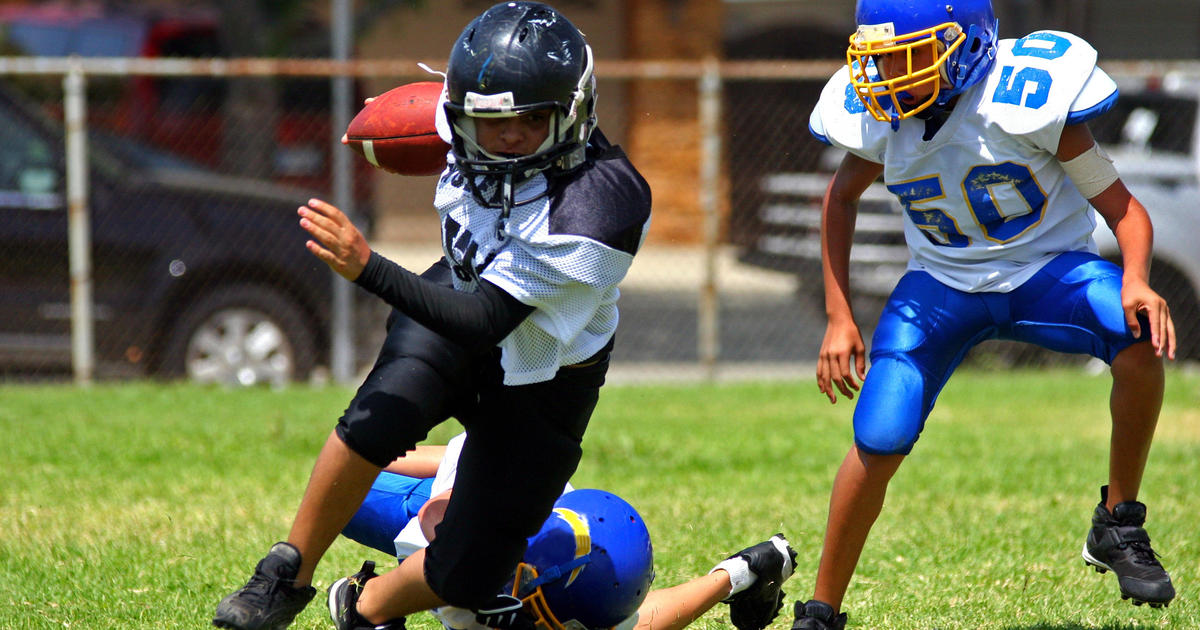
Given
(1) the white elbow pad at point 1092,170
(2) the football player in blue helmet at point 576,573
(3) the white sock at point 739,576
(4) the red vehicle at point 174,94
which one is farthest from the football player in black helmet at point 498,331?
(4) the red vehicle at point 174,94

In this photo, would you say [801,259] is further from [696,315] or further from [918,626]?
[918,626]

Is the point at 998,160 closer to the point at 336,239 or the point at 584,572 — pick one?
the point at 584,572

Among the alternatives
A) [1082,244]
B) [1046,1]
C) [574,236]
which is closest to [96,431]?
[574,236]

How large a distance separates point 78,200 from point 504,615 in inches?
216

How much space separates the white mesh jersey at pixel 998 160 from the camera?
331 cm

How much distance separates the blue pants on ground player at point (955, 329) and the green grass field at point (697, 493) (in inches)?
28.4

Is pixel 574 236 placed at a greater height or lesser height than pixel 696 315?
greater

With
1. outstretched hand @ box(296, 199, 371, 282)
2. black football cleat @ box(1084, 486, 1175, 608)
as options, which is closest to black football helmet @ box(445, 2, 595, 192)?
outstretched hand @ box(296, 199, 371, 282)

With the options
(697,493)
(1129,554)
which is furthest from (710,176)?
(1129,554)

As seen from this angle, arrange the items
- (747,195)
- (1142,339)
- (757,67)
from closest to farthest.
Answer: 1. (1142,339)
2. (757,67)
3. (747,195)

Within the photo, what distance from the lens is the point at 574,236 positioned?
2.85m

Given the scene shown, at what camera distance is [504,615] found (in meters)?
3.22

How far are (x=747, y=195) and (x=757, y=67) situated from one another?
12.9ft

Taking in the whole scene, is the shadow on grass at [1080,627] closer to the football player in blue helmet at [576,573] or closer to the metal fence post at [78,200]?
the football player in blue helmet at [576,573]
